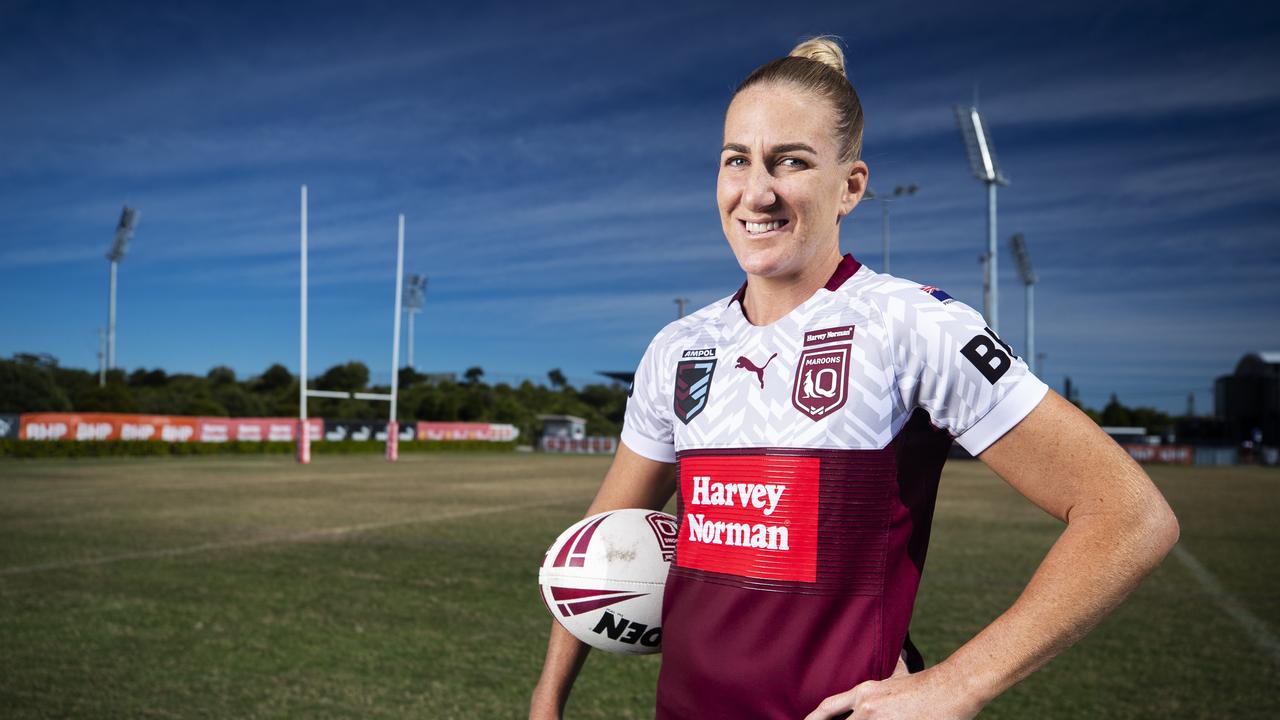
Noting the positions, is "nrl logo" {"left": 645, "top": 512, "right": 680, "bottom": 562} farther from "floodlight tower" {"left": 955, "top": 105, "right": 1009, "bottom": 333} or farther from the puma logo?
"floodlight tower" {"left": 955, "top": 105, "right": 1009, "bottom": 333}

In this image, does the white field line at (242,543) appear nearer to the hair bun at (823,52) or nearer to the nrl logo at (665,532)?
the nrl logo at (665,532)

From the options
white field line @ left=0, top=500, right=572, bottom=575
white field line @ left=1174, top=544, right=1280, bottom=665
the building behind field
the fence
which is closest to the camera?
white field line @ left=1174, top=544, right=1280, bottom=665

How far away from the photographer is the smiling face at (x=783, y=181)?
158cm

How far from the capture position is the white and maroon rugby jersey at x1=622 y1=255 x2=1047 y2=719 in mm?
1460

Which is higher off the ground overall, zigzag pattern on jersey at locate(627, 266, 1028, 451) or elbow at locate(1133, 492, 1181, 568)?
zigzag pattern on jersey at locate(627, 266, 1028, 451)

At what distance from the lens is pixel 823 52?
1681 mm

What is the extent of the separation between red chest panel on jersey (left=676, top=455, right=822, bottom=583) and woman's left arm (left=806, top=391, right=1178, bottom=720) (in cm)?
26

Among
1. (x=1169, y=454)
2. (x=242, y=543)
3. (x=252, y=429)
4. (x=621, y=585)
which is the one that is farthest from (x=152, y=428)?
(x=1169, y=454)

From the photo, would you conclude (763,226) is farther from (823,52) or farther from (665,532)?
(665,532)

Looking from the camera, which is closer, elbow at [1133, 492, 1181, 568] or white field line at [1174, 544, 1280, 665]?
elbow at [1133, 492, 1181, 568]

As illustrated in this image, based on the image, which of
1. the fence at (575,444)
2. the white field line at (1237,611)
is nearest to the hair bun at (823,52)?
the white field line at (1237,611)

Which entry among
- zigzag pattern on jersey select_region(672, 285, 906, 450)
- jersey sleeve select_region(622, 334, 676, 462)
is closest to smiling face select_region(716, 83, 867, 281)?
zigzag pattern on jersey select_region(672, 285, 906, 450)

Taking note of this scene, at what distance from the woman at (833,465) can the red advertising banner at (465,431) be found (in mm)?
46834

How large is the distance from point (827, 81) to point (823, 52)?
0.38 feet
